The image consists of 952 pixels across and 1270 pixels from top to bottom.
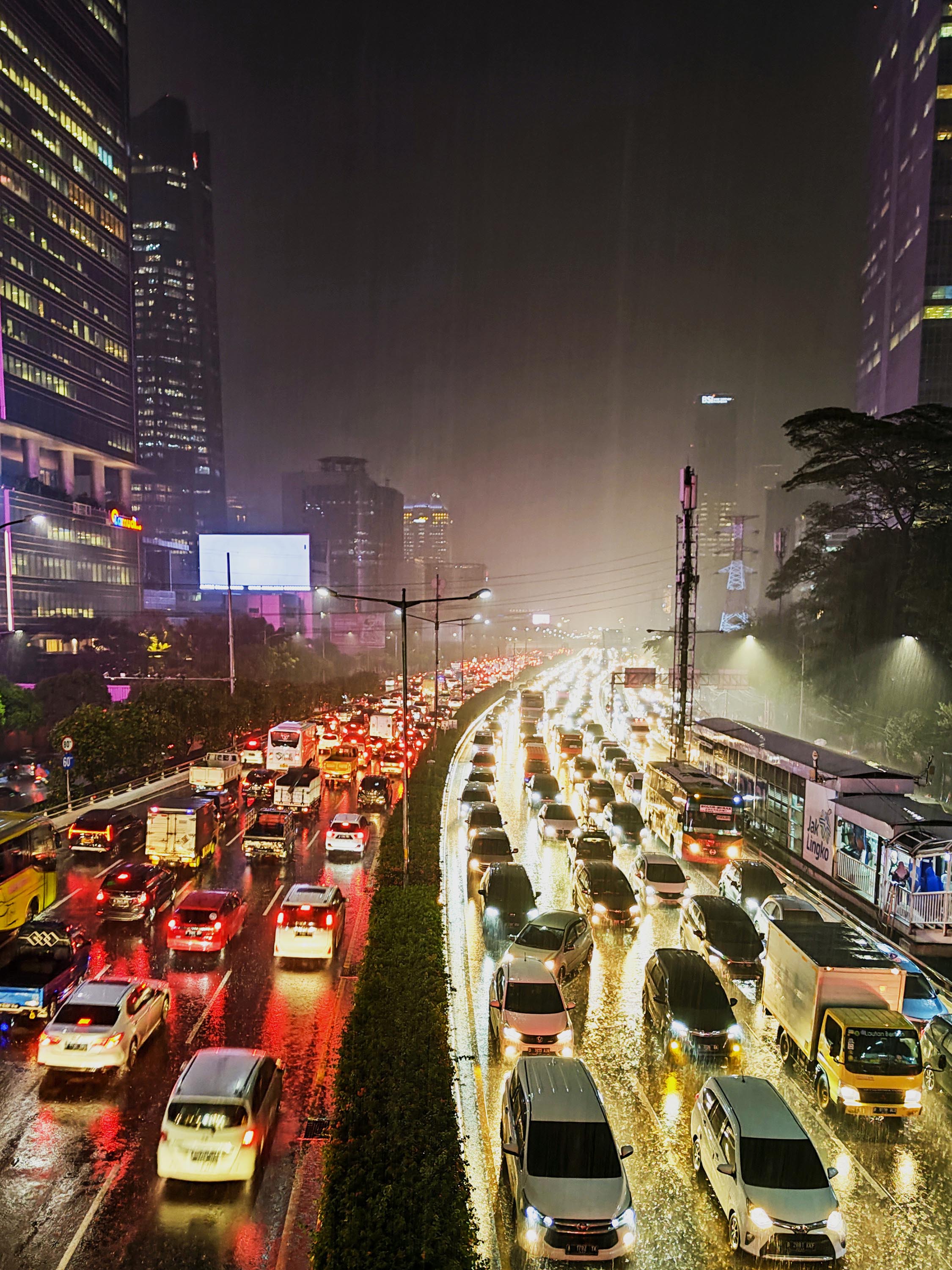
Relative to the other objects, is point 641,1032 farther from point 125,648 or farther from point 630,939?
point 125,648

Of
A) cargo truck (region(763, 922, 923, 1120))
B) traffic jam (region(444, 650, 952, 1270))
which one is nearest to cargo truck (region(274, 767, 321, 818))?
traffic jam (region(444, 650, 952, 1270))

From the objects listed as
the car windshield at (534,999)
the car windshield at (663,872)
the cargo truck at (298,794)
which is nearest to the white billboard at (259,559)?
the cargo truck at (298,794)

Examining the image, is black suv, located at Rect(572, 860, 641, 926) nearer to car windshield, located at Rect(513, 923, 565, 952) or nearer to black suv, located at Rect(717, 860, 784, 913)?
black suv, located at Rect(717, 860, 784, 913)

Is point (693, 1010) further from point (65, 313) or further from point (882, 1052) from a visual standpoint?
point (65, 313)

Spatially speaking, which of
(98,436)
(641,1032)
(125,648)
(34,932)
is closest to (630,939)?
(641,1032)

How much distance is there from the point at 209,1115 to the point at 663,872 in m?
13.3

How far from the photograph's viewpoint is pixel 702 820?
23250 millimetres

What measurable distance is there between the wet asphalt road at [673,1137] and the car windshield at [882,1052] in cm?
83

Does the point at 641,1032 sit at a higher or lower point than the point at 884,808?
lower

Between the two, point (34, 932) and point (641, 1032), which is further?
point (34, 932)

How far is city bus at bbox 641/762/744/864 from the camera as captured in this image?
75.6 ft

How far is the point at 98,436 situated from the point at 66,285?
1473 cm

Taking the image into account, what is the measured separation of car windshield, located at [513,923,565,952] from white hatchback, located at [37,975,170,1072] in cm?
638

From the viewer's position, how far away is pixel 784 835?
24016mm
